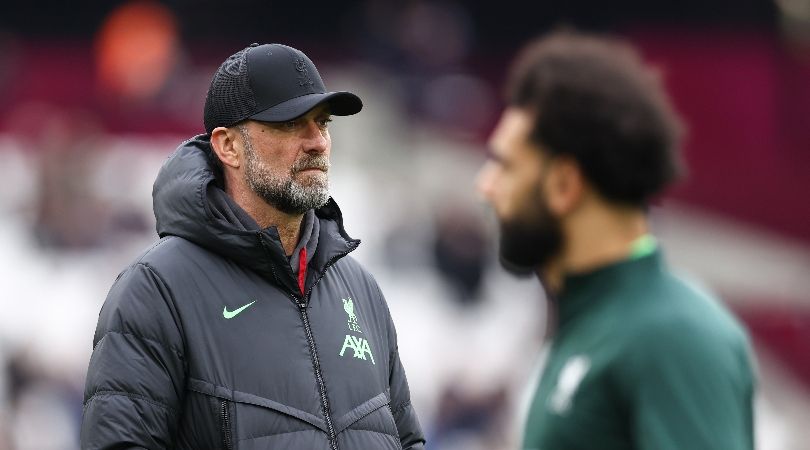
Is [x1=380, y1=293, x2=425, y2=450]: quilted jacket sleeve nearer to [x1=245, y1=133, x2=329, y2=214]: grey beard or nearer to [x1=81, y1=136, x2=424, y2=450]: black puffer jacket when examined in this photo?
[x1=81, y1=136, x2=424, y2=450]: black puffer jacket

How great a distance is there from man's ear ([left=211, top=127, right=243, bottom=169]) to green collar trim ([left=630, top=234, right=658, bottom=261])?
1502 millimetres

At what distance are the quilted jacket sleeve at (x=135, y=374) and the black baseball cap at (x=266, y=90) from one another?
54 centimetres

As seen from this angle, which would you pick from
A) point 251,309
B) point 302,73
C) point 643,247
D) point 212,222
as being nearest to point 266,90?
point 302,73

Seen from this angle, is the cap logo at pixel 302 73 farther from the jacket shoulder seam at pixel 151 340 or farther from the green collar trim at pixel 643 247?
the green collar trim at pixel 643 247

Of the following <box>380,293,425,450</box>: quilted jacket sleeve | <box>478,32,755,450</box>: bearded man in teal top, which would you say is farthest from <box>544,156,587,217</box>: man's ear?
<box>380,293,425,450</box>: quilted jacket sleeve

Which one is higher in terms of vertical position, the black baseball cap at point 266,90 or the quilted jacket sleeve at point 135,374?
the black baseball cap at point 266,90

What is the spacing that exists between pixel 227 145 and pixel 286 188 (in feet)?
0.71

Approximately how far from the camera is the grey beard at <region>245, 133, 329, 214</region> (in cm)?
371

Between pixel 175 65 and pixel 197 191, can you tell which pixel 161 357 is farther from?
pixel 175 65

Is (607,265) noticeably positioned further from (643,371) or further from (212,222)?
(212,222)

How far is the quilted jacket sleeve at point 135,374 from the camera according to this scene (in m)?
3.36

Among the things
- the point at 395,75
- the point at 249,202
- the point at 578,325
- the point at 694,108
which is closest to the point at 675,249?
the point at 694,108

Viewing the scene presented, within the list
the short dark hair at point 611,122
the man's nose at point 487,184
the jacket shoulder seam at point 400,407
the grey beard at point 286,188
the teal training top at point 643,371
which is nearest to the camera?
the teal training top at point 643,371

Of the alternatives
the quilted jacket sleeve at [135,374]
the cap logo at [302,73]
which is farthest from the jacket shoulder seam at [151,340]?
the cap logo at [302,73]
